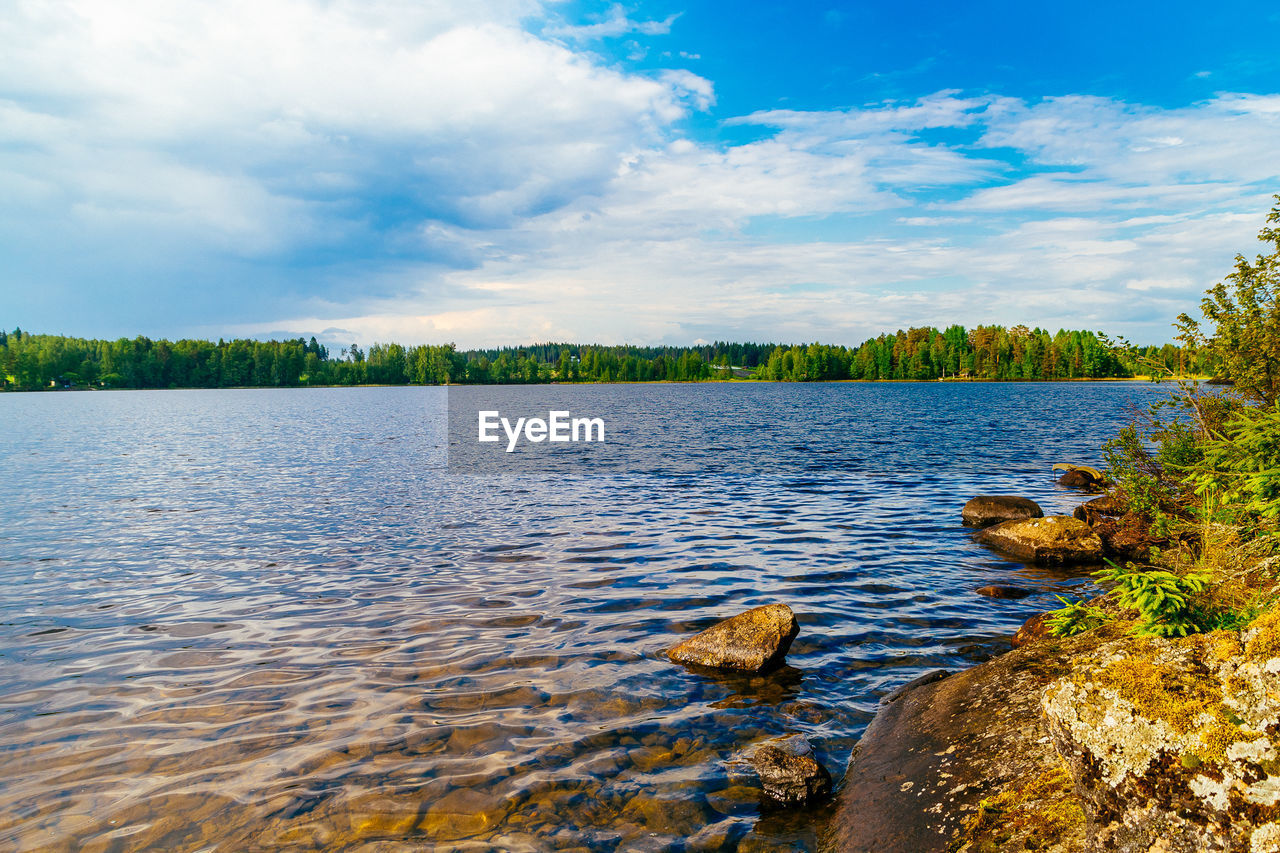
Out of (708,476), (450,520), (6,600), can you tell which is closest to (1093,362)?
(708,476)

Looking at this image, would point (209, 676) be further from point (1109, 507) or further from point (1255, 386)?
point (1109, 507)

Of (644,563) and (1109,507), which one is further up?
(1109,507)

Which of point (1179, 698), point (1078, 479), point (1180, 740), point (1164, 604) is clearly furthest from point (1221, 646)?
point (1078, 479)

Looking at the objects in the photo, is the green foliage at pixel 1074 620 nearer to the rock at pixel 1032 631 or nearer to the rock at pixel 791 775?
the rock at pixel 1032 631

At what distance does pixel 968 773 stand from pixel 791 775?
209cm

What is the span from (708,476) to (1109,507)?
18.7 meters

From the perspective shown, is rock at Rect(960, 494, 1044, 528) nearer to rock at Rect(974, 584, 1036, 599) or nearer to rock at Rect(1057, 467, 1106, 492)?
rock at Rect(974, 584, 1036, 599)

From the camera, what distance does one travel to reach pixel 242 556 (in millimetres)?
18812

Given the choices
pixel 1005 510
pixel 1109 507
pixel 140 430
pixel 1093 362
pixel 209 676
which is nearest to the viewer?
pixel 209 676

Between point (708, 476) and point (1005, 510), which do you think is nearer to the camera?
point (1005, 510)

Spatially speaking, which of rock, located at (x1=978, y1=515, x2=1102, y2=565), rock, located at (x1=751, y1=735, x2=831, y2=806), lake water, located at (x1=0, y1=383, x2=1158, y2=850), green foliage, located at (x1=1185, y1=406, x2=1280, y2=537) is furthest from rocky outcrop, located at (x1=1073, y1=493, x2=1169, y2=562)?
rock, located at (x1=751, y1=735, x2=831, y2=806)

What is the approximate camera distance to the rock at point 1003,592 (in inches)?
599

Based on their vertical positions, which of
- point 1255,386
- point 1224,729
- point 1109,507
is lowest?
point 1109,507

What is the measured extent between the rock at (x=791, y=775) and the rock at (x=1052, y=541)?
13.8 metres
